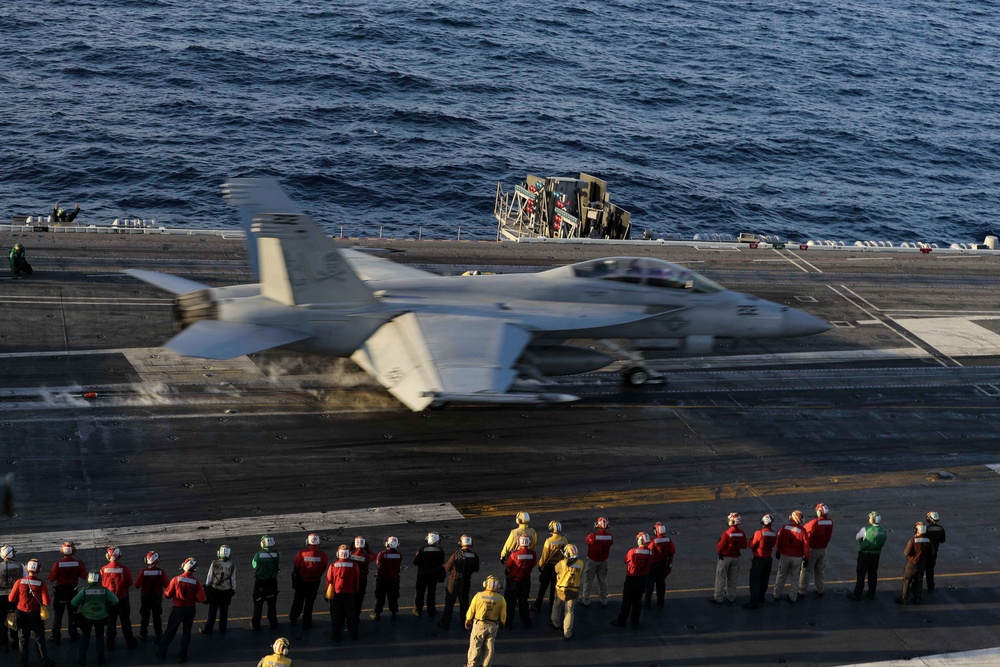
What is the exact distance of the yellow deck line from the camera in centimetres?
2408

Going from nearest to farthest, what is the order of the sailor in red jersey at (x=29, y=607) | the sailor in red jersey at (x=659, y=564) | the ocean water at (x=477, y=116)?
the sailor in red jersey at (x=29, y=607) → the sailor in red jersey at (x=659, y=564) → the ocean water at (x=477, y=116)

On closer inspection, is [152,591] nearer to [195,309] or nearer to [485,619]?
[485,619]

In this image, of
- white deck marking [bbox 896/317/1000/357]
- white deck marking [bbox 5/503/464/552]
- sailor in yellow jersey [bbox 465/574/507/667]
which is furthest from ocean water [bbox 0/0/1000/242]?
sailor in yellow jersey [bbox 465/574/507/667]

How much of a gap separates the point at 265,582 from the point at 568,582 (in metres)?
5.08

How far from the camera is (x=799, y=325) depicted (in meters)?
31.8

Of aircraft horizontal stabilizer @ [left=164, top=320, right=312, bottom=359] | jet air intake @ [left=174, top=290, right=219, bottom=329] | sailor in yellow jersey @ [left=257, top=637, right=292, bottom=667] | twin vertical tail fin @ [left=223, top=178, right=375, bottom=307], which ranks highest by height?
twin vertical tail fin @ [left=223, top=178, right=375, bottom=307]

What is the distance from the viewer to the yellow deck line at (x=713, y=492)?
79.0 feet

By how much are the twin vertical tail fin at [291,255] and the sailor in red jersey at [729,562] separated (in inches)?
454

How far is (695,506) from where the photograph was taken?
24.6 m

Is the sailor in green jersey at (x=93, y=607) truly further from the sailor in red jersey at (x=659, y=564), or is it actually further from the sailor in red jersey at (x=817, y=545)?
the sailor in red jersey at (x=817, y=545)

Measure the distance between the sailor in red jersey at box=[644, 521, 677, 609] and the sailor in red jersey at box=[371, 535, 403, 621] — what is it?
449cm

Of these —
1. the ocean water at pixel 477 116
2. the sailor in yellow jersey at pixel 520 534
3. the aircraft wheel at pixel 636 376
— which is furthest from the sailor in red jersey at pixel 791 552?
the ocean water at pixel 477 116

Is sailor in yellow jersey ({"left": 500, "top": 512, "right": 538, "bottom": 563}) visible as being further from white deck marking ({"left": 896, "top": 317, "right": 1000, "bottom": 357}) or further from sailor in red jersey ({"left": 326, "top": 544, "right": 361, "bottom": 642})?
white deck marking ({"left": 896, "top": 317, "right": 1000, "bottom": 357})

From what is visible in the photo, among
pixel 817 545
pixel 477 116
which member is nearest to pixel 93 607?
pixel 817 545
